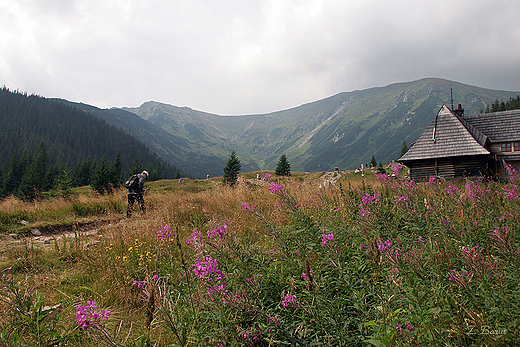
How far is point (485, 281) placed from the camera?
178cm

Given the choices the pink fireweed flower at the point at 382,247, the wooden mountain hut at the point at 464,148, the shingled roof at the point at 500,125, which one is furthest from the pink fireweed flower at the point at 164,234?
the shingled roof at the point at 500,125

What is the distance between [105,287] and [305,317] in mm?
3299

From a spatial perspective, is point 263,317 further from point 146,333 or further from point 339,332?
point 146,333

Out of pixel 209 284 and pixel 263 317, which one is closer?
pixel 263 317

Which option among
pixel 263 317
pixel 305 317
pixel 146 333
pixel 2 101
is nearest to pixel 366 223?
pixel 305 317

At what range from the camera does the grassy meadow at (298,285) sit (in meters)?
1.68

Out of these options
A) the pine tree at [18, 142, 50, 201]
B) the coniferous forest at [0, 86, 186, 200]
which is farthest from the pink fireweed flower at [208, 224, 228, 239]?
the coniferous forest at [0, 86, 186, 200]

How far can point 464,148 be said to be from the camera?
23859mm

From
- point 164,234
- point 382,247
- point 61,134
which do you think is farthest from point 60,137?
point 382,247

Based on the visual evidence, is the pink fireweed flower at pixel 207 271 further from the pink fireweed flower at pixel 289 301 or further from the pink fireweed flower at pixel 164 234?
the pink fireweed flower at pixel 164 234

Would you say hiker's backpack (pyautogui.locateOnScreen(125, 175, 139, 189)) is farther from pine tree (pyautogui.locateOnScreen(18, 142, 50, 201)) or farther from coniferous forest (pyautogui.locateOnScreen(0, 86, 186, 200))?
coniferous forest (pyautogui.locateOnScreen(0, 86, 186, 200))

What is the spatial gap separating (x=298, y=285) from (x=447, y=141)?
30114 millimetres

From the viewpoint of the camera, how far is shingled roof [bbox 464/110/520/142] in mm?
27359

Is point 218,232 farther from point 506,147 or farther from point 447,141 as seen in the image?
point 506,147
